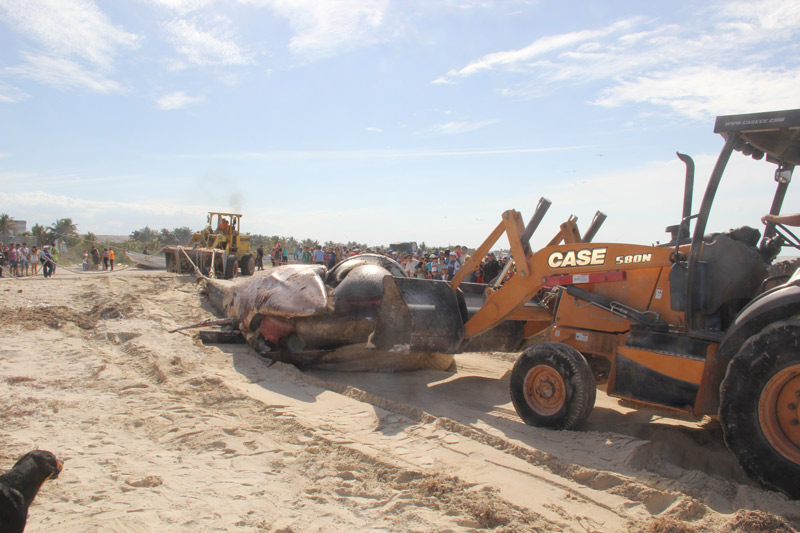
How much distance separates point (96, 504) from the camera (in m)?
3.37

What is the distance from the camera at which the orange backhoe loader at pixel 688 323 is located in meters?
3.60

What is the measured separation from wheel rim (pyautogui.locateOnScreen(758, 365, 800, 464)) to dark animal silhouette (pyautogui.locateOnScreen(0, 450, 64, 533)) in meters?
4.12

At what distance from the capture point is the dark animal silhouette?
2490mm

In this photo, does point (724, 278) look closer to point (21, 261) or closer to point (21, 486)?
point (21, 486)

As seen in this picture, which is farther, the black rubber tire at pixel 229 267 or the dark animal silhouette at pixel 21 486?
the black rubber tire at pixel 229 267

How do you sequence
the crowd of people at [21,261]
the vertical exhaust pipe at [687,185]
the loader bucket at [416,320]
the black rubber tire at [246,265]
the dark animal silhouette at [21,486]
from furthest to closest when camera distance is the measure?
the black rubber tire at [246,265]
the crowd of people at [21,261]
the loader bucket at [416,320]
the vertical exhaust pipe at [687,185]
the dark animal silhouette at [21,486]

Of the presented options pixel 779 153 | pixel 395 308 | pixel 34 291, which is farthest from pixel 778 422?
pixel 34 291

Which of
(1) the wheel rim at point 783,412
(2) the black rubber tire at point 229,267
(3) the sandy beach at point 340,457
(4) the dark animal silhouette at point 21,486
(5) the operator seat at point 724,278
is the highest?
(5) the operator seat at point 724,278

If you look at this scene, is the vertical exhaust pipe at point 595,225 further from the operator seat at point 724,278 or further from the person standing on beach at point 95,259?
the person standing on beach at point 95,259

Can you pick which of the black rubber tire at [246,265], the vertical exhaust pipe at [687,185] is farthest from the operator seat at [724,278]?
the black rubber tire at [246,265]

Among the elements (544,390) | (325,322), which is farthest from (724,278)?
(325,322)

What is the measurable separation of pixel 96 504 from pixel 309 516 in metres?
1.28

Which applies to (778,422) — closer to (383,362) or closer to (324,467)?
(324,467)

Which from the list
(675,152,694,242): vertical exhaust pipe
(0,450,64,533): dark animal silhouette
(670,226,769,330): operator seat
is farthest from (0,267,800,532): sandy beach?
(675,152,694,242): vertical exhaust pipe
